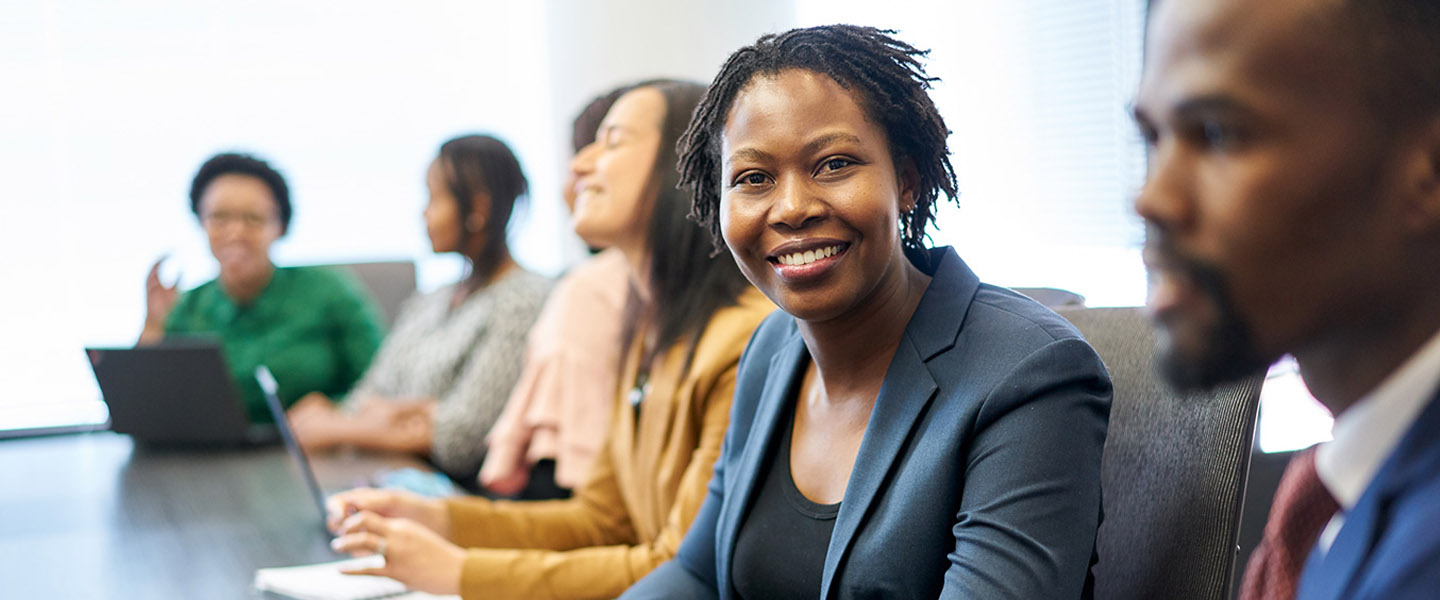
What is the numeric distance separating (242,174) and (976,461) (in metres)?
2.77

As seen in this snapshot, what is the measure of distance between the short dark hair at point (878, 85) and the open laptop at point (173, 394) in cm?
164

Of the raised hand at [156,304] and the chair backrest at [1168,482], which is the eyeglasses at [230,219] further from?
the chair backrest at [1168,482]

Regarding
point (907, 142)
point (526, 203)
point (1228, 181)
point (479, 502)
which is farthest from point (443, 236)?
point (1228, 181)

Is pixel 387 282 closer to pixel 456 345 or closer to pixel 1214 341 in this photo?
pixel 456 345

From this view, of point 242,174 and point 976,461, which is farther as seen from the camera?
point 242,174

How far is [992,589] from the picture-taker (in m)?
0.90

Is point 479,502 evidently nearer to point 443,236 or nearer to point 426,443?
point 426,443

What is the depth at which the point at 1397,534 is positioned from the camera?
48 cm

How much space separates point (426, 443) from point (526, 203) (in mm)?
678

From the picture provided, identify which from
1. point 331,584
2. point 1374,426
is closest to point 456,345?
point 331,584

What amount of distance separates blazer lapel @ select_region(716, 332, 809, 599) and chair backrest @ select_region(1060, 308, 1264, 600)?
1.04 ft

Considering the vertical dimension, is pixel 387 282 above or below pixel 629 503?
below

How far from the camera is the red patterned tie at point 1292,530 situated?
25.0 inches

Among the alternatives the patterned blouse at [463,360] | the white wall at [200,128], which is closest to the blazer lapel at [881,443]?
the patterned blouse at [463,360]
